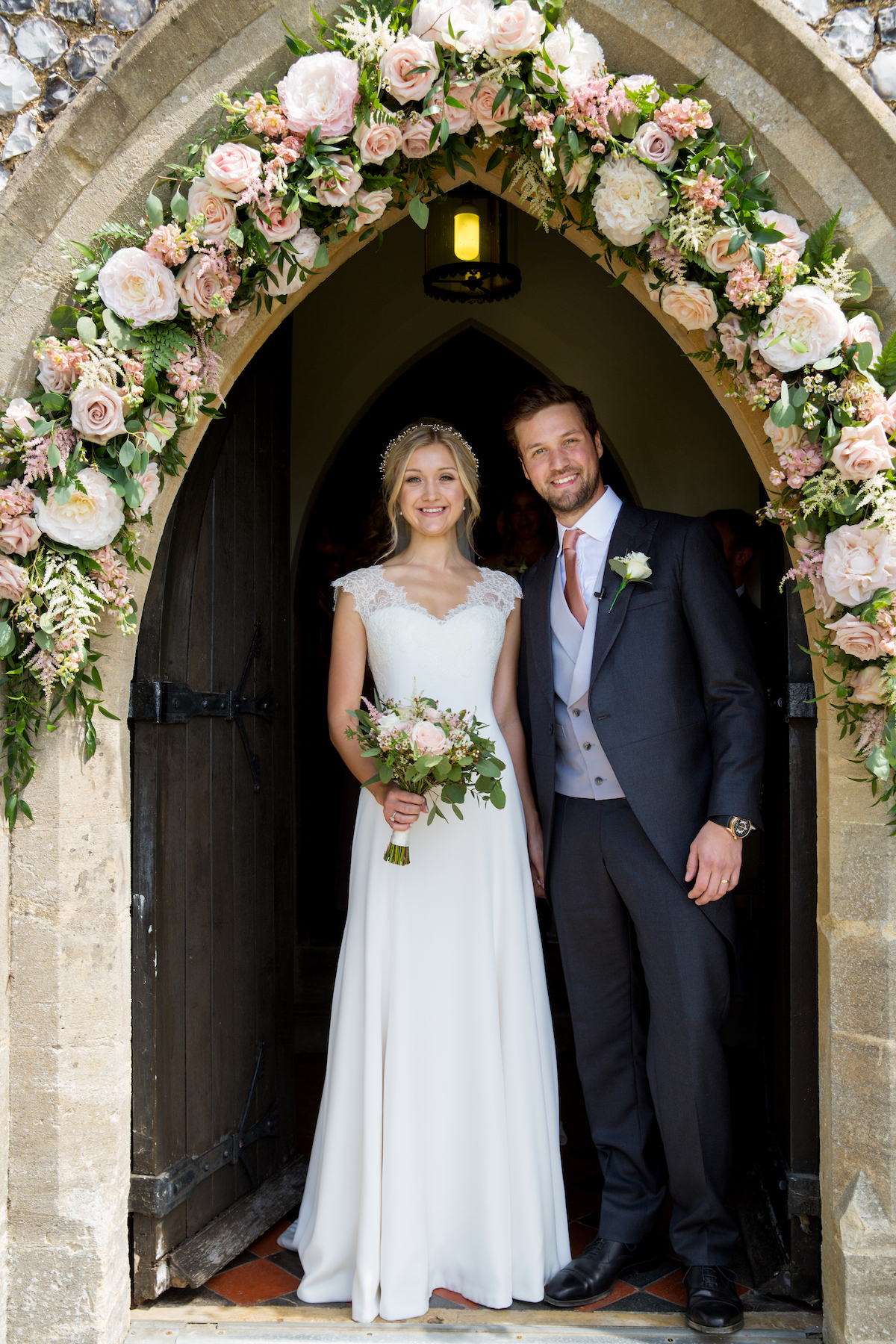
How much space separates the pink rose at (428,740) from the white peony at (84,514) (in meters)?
0.84

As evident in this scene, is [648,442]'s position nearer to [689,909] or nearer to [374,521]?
[374,521]

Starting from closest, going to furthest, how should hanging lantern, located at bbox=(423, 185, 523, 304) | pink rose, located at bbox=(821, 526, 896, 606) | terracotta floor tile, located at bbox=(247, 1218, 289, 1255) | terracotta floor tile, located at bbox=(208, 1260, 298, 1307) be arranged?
1. pink rose, located at bbox=(821, 526, 896, 606)
2. terracotta floor tile, located at bbox=(208, 1260, 298, 1307)
3. terracotta floor tile, located at bbox=(247, 1218, 289, 1255)
4. hanging lantern, located at bbox=(423, 185, 523, 304)

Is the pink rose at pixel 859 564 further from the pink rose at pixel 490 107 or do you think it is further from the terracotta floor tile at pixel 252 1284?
the terracotta floor tile at pixel 252 1284

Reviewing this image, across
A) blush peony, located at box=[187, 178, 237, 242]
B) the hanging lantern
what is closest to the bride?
blush peony, located at box=[187, 178, 237, 242]

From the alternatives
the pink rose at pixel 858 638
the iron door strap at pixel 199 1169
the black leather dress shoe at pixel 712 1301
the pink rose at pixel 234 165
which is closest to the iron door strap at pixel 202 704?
the iron door strap at pixel 199 1169

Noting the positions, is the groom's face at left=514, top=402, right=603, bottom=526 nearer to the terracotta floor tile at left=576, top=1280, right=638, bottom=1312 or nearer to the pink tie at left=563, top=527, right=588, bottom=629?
the pink tie at left=563, top=527, right=588, bottom=629

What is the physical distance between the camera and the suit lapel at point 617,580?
8.87ft

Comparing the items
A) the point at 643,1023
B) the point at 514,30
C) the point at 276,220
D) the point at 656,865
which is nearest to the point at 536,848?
the point at 656,865

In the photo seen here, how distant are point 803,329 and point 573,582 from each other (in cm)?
89

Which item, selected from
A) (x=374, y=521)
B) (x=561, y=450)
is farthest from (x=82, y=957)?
(x=374, y=521)

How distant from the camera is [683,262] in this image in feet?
7.90

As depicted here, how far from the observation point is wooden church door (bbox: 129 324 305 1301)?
2705 millimetres

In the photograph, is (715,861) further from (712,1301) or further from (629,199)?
(629,199)

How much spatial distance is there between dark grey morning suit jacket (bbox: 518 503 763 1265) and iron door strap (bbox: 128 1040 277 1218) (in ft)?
3.25
